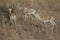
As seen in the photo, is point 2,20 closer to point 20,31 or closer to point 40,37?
point 20,31

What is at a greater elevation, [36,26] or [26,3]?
[26,3]

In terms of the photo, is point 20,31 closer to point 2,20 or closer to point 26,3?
point 2,20

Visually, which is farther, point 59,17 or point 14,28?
point 59,17

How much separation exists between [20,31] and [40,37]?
48 cm

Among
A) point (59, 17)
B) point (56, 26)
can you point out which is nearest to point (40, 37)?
point (56, 26)

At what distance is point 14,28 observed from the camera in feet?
22.4

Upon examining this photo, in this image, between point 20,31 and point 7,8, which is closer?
point 20,31

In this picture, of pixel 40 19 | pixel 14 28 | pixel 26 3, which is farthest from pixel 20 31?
pixel 26 3

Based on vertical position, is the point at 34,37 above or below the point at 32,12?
below

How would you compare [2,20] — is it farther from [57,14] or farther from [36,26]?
[57,14]

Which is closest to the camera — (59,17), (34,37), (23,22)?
(34,37)

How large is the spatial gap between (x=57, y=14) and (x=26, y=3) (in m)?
0.88

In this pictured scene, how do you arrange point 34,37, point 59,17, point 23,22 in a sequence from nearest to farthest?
point 34,37 → point 23,22 → point 59,17

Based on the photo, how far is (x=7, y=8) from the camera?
731 cm
